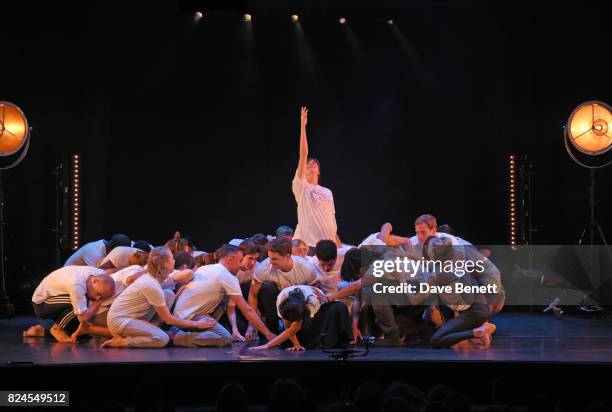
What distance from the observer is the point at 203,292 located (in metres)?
6.85

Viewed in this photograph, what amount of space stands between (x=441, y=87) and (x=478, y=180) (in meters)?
1.36

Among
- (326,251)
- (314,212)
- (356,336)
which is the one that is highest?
(314,212)

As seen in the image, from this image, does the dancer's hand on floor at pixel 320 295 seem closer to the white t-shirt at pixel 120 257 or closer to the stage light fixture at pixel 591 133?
the white t-shirt at pixel 120 257

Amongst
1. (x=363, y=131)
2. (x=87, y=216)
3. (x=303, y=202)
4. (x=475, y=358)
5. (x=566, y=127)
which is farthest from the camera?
(x=363, y=131)

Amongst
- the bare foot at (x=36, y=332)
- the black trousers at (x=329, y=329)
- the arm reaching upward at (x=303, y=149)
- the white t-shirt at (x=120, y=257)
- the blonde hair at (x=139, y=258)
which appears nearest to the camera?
the black trousers at (x=329, y=329)

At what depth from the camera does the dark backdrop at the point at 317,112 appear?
10359 mm

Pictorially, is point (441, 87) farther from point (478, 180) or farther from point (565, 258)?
point (565, 258)

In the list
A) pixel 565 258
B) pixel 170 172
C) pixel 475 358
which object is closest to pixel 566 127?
pixel 565 258

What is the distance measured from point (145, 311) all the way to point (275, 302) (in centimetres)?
112

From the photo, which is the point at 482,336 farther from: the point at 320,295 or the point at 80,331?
the point at 80,331

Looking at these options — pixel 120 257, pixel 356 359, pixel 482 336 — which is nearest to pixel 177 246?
pixel 120 257

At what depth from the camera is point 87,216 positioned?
33.7 feet

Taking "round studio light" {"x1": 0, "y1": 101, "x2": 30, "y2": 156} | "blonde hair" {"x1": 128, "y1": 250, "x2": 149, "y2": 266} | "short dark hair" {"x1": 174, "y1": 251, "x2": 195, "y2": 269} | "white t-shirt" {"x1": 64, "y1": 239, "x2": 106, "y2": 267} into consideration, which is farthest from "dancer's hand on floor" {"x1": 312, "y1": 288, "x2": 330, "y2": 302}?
"round studio light" {"x1": 0, "y1": 101, "x2": 30, "y2": 156}

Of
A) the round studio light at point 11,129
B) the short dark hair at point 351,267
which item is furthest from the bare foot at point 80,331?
the round studio light at point 11,129
